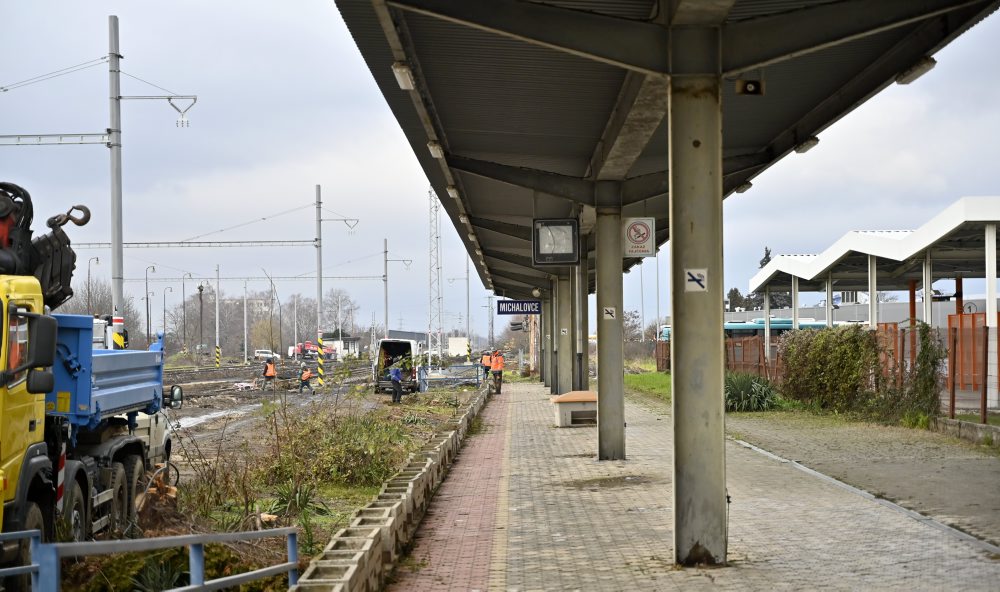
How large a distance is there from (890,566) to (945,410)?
14521 millimetres

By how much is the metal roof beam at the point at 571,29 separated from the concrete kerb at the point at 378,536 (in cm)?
443

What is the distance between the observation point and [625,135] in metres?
14.4

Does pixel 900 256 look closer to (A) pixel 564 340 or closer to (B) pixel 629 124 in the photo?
(A) pixel 564 340

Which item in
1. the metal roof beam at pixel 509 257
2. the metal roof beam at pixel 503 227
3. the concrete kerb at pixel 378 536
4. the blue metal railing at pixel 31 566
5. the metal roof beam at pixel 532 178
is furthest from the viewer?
the metal roof beam at pixel 509 257

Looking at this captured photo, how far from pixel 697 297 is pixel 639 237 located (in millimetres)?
7908

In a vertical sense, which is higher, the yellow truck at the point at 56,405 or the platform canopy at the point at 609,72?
the platform canopy at the point at 609,72

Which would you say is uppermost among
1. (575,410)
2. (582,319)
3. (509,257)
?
(509,257)

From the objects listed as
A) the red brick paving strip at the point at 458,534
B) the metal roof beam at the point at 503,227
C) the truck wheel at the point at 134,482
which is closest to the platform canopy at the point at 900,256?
the metal roof beam at the point at 503,227

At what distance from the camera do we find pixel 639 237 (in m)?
17.3

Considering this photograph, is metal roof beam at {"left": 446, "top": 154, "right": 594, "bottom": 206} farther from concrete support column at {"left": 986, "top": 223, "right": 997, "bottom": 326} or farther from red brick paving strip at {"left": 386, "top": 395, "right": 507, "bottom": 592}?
→ concrete support column at {"left": 986, "top": 223, "right": 997, "bottom": 326}

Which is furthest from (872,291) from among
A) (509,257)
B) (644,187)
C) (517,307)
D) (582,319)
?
(517,307)

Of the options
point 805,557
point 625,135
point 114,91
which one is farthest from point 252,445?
point 805,557

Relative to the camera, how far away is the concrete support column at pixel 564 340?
36062 millimetres

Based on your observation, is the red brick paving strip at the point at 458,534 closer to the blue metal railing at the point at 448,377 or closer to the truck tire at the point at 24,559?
the truck tire at the point at 24,559
